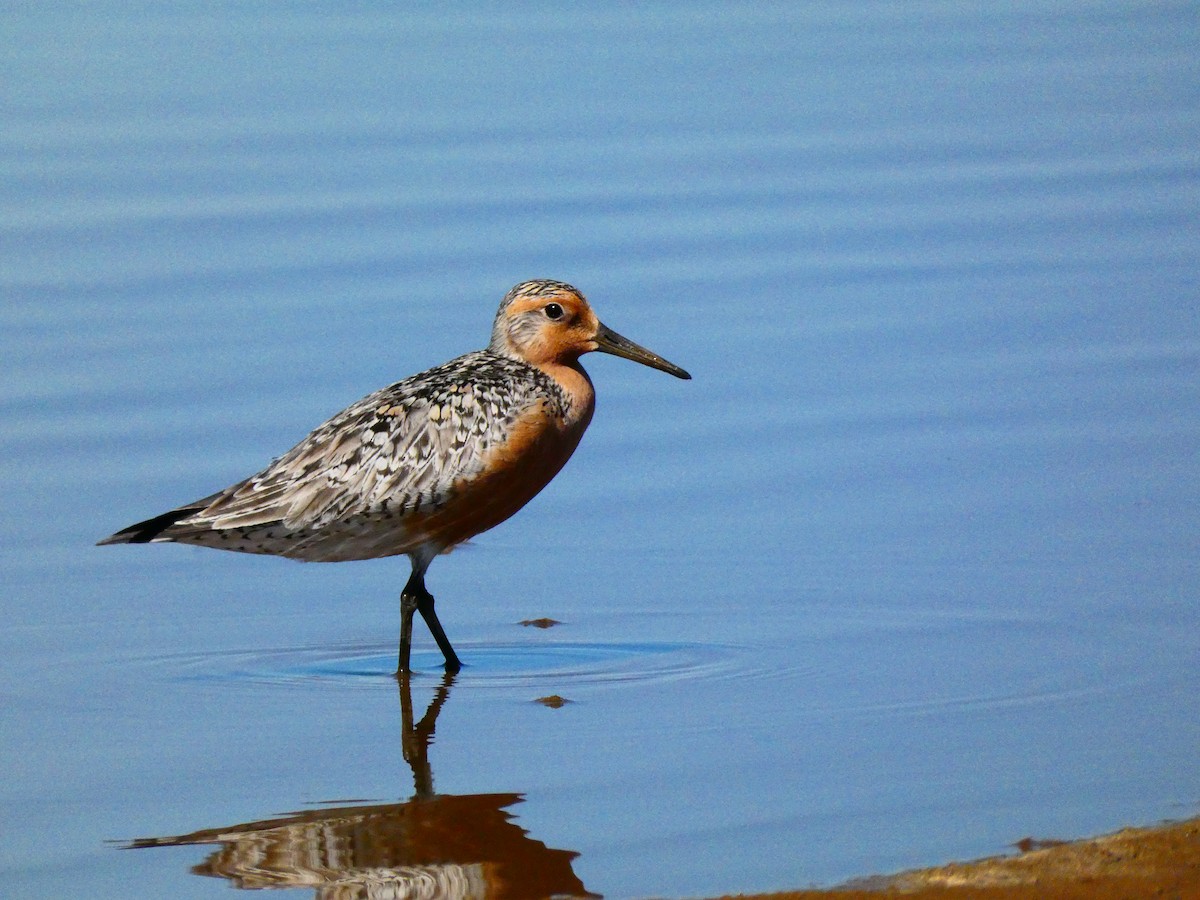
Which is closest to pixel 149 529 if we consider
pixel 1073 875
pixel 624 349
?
pixel 624 349

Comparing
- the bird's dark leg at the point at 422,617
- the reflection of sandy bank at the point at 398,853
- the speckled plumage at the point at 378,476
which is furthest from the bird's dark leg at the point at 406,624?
the reflection of sandy bank at the point at 398,853

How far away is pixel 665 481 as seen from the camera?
1092cm

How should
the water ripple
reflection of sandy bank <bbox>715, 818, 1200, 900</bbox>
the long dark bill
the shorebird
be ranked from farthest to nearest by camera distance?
the long dark bill
the shorebird
the water ripple
reflection of sandy bank <bbox>715, 818, 1200, 900</bbox>

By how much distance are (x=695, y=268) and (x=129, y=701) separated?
6044 millimetres

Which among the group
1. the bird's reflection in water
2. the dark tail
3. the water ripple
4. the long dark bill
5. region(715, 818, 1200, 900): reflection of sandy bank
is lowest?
region(715, 818, 1200, 900): reflection of sandy bank

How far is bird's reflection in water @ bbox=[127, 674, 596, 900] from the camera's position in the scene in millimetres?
6516

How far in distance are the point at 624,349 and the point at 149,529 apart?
230cm

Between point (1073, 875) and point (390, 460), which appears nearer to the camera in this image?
point (1073, 875)

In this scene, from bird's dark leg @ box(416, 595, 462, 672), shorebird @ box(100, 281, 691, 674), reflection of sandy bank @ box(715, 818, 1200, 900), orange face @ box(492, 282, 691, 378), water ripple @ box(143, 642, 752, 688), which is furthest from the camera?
orange face @ box(492, 282, 691, 378)

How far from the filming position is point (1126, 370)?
12023mm

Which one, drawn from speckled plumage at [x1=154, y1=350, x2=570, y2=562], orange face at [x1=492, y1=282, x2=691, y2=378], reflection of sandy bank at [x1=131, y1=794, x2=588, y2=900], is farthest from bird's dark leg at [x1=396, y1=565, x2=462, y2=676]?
reflection of sandy bank at [x1=131, y1=794, x2=588, y2=900]

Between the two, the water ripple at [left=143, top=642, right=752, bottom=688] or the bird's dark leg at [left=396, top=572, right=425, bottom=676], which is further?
the bird's dark leg at [left=396, top=572, right=425, bottom=676]

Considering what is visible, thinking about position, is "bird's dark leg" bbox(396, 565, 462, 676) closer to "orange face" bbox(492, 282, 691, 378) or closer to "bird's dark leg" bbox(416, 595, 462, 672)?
"bird's dark leg" bbox(416, 595, 462, 672)

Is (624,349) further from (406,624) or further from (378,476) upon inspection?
(406,624)
